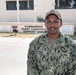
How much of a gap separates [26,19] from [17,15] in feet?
4.02

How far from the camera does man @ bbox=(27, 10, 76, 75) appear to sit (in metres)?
2.92

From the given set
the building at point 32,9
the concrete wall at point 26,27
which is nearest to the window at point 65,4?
the building at point 32,9

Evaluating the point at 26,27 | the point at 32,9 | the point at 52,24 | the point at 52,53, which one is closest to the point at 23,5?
the point at 32,9

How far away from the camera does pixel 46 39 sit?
9.96 feet

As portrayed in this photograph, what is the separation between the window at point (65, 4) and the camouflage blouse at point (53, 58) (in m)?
22.5

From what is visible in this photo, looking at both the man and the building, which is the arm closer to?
the man

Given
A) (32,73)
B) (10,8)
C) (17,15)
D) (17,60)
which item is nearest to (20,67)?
(17,60)

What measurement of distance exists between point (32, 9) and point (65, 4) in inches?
121

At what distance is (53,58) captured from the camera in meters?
2.93

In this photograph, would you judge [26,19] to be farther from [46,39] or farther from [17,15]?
[46,39]

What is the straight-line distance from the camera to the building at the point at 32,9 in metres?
24.8

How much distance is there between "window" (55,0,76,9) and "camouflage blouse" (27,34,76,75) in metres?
22.5

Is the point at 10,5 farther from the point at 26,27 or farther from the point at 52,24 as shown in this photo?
the point at 52,24

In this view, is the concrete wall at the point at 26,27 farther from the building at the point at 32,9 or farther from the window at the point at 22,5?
the window at the point at 22,5
